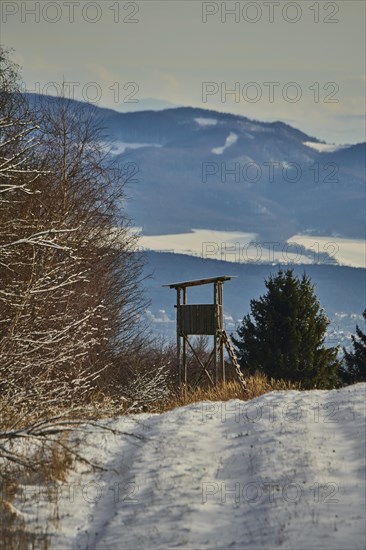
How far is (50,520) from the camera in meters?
10.6

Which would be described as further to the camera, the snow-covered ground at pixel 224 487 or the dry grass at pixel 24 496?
the dry grass at pixel 24 496

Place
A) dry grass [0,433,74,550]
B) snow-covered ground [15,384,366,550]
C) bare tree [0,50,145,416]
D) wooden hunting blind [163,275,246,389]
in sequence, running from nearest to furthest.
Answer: snow-covered ground [15,384,366,550]
dry grass [0,433,74,550]
bare tree [0,50,145,416]
wooden hunting blind [163,275,246,389]

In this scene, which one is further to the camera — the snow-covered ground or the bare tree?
the bare tree

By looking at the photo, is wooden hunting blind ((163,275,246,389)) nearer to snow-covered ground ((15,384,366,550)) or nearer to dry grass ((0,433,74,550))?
snow-covered ground ((15,384,366,550))

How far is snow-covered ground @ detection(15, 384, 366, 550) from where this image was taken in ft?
32.0

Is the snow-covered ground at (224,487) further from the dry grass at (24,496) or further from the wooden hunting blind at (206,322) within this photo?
the wooden hunting blind at (206,322)

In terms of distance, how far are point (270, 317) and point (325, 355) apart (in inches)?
122

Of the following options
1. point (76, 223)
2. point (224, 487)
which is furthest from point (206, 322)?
point (224, 487)

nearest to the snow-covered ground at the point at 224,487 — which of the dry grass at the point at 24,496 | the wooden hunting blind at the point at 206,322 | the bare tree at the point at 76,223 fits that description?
the dry grass at the point at 24,496

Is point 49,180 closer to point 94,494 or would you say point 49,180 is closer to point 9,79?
point 9,79

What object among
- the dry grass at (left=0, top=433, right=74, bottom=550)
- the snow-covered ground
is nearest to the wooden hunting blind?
the snow-covered ground

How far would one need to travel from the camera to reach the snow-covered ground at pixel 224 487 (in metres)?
9.75

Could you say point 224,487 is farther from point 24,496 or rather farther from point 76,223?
point 76,223

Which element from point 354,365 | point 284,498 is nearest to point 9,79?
point 284,498
